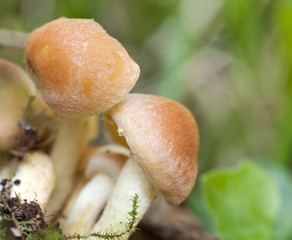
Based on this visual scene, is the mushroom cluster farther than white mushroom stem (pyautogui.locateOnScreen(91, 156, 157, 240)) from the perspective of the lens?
No

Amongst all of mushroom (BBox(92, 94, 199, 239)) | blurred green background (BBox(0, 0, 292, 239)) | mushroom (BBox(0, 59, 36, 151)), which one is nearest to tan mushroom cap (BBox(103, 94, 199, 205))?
mushroom (BBox(92, 94, 199, 239))

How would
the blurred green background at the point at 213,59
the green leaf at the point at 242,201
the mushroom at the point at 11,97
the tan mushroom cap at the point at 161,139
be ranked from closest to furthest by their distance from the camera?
1. the tan mushroom cap at the point at 161,139
2. the mushroom at the point at 11,97
3. the green leaf at the point at 242,201
4. the blurred green background at the point at 213,59

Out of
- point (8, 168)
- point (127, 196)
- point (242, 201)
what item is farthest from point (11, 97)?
point (242, 201)

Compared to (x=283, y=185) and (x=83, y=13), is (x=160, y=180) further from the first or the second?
(x=83, y=13)

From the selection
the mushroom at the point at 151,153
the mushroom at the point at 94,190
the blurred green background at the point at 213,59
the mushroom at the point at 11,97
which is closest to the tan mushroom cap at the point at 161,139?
the mushroom at the point at 151,153

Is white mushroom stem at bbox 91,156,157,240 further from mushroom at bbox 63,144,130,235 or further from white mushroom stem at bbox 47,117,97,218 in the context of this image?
white mushroom stem at bbox 47,117,97,218

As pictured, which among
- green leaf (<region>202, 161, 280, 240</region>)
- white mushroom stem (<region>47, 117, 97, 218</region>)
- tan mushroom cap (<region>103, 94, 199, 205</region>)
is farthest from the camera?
green leaf (<region>202, 161, 280, 240</region>)

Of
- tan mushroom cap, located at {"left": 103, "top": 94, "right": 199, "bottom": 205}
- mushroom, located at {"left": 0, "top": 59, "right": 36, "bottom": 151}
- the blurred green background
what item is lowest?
the blurred green background

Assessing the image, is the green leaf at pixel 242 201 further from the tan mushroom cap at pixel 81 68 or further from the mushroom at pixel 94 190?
the tan mushroom cap at pixel 81 68
